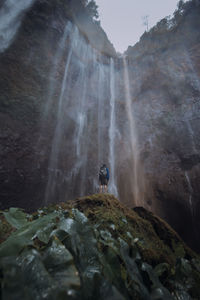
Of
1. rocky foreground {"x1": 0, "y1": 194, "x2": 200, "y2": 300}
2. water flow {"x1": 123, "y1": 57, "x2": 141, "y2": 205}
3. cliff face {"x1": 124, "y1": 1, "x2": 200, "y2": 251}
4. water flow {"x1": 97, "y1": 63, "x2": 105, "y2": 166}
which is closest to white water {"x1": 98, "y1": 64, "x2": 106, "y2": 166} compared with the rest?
water flow {"x1": 97, "y1": 63, "x2": 105, "y2": 166}

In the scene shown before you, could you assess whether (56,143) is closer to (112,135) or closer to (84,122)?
(84,122)

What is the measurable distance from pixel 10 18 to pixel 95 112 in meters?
8.68

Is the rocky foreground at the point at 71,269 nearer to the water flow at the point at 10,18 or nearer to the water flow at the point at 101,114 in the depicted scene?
the water flow at the point at 101,114

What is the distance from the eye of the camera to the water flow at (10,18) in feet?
27.4

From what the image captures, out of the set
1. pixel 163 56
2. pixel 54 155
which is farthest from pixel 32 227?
pixel 163 56

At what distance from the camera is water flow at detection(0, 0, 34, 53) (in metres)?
8.34

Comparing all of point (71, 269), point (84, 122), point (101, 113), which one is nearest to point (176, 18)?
point (101, 113)

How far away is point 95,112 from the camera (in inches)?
512

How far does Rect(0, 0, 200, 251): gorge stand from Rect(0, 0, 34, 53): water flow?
0.07 metres

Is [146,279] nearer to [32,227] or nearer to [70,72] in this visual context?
[32,227]

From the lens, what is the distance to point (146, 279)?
30.7 inches

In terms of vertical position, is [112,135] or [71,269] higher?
[112,135]

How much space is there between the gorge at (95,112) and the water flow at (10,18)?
7 cm

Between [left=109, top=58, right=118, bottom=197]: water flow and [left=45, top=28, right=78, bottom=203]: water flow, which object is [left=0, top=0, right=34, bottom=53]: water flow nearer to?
[left=45, top=28, right=78, bottom=203]: water flow
